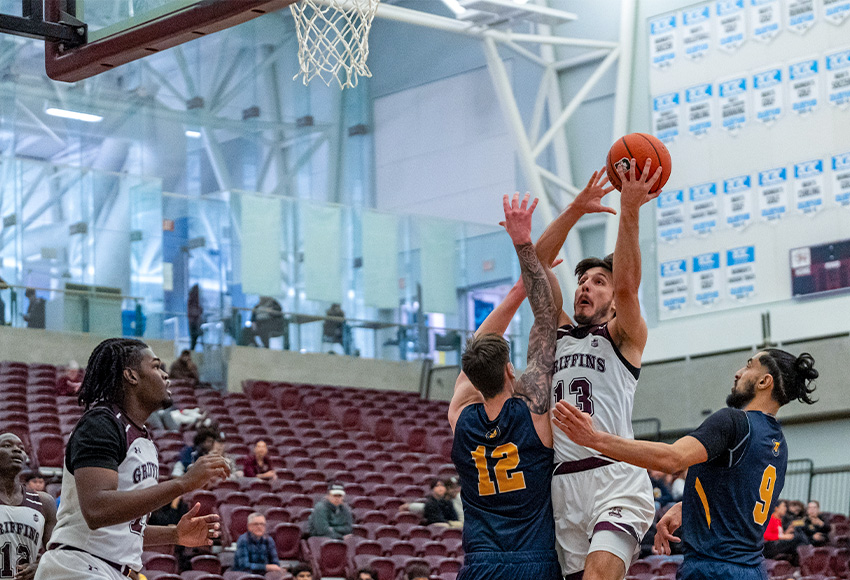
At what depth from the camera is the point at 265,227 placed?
70.4 ft

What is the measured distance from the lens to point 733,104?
67.1 feet

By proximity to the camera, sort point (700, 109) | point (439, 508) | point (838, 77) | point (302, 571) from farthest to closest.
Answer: point (700, 109) → point (838, 77) → point (439, 508) → point (302, 571)

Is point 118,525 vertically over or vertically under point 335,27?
under

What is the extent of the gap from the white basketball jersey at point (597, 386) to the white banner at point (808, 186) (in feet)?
49.8

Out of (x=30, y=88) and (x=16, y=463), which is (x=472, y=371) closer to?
(x=16, y=463)

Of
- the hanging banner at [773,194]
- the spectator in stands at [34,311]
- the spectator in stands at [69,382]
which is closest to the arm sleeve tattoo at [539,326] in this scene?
the spectator in stands at [69,382]

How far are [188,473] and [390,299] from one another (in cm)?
1814

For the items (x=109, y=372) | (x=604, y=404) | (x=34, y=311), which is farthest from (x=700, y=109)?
(x=109, y=372)

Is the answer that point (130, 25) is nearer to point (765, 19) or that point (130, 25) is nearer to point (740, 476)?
point (740, 476)

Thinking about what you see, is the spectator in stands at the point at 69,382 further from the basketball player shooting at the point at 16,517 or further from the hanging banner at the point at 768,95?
the hanging banner at the point at 768,95

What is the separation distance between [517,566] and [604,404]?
0.75 metres

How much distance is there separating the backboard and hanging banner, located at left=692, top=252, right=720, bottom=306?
51.9ft

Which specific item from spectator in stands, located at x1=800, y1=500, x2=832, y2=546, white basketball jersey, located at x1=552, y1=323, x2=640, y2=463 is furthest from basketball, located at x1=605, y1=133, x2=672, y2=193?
spectator in stands, located at x1=800, y1=500, x2=832, y2=546

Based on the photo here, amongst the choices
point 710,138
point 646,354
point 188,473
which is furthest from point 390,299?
point 188,473
